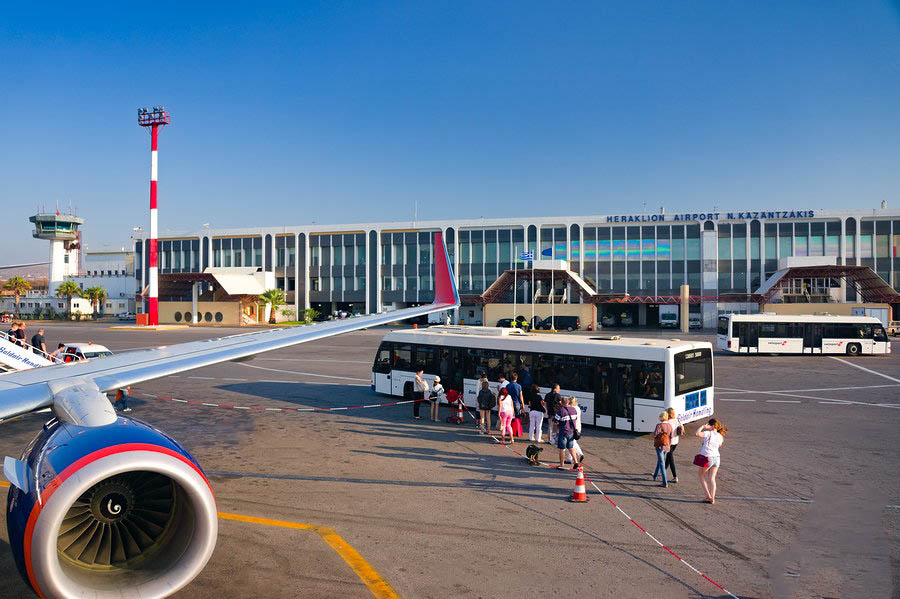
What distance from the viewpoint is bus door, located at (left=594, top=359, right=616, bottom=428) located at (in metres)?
17.0

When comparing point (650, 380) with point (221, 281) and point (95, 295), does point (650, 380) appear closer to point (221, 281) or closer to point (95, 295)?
point (221, 281)

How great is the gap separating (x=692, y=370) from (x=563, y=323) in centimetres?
4733

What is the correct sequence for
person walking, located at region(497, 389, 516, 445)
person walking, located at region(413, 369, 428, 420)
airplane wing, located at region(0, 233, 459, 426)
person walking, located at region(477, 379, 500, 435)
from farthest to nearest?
person walking, located at region(413, 369, 428, 420), person walking, located at region(477, 379, 500, 435), person walking, located at region(497, 389, 516, 445), airplane wing, located at region(0, 233, 459, 426)

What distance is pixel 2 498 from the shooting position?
36.8 ft

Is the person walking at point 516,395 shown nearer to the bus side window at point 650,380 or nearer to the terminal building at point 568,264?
the bus side window at point 650,380

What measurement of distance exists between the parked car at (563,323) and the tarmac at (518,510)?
141ft

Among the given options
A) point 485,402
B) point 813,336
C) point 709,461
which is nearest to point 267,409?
point 485,402

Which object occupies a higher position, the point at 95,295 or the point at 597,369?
the point at 95,295

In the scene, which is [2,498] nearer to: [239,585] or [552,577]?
[239,585]

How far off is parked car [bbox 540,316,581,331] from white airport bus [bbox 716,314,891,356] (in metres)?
25.3

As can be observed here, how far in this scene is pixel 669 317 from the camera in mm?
69938

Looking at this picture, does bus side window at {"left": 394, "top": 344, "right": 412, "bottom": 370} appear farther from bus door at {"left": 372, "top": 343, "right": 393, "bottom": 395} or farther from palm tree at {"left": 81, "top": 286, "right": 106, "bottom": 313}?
palm tree at {"left": 81, "top": 286, "right": 106, "bottom": 313}

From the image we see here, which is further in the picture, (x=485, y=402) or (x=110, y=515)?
(x=485, y=402)

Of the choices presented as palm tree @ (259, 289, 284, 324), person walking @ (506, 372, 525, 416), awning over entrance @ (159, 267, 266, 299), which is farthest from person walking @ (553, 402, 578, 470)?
palm tree @ (259, 289, 284, 324)
